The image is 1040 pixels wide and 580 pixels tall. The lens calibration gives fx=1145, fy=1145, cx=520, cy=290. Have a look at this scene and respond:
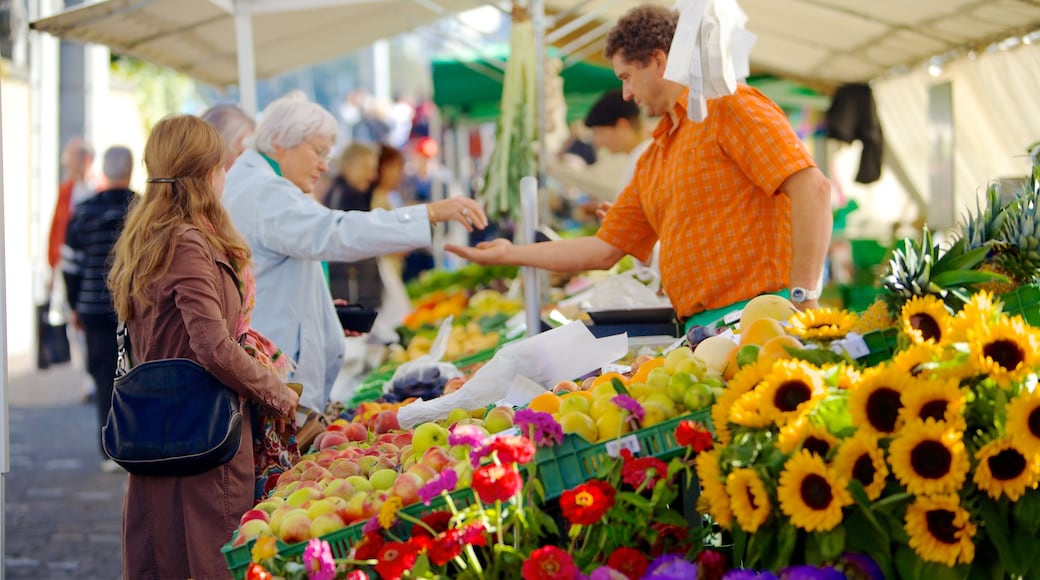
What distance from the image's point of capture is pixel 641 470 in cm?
216

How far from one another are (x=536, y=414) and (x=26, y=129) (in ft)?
43.2

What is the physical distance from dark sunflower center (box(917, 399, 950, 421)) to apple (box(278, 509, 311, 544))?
1189 millimetres

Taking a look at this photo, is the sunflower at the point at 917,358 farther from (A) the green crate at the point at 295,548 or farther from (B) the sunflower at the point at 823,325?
(A) the green crate at the point at 295,548

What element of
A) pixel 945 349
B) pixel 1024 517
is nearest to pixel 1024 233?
pixel 945 349

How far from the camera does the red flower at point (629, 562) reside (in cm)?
215

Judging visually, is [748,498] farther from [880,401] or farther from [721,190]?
[721,190]

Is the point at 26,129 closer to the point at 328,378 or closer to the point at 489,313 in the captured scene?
the point at 489,313

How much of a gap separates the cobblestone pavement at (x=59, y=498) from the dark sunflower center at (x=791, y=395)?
381cm

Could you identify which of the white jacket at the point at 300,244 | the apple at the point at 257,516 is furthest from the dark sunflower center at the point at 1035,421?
the white jacket at the point at 300,244

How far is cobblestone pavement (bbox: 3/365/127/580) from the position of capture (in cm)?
530

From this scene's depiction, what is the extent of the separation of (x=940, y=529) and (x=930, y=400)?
0.22 metres

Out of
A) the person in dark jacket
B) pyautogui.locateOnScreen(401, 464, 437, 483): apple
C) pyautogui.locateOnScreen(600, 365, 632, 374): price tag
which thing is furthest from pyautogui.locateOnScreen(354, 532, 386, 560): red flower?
the person in dark jacket

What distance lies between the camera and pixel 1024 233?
2365 mm

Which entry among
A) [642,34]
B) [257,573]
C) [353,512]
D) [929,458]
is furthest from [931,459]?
[642,34]
